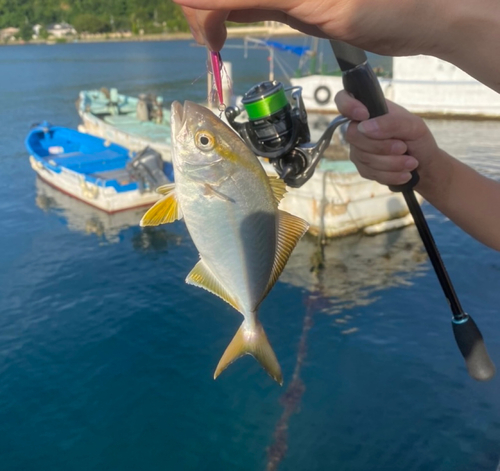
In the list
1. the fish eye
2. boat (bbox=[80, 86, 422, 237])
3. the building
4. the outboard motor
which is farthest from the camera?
the building

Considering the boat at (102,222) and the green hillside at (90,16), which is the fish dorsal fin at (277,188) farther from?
the green hillside at (90,16)

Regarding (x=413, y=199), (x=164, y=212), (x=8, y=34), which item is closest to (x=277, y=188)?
(x=164, y=212)

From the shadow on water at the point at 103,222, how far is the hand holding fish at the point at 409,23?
1129 centimetres

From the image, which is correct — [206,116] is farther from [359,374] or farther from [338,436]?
[359,374]

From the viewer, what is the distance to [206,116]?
6.42 feet

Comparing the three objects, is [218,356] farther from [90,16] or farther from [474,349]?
[90,16]

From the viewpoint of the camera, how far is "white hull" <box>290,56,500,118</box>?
2334 cm

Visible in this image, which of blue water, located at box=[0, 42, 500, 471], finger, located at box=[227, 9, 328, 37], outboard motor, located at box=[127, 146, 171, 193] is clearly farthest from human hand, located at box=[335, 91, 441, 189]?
outboard motor, located at box=[127, 146, 171, 193]

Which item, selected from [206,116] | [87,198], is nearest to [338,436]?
[206,116]

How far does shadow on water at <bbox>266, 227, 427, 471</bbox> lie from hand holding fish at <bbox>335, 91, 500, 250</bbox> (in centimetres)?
598

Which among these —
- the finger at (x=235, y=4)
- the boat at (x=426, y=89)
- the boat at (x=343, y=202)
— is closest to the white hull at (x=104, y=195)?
the boat at (x=343, y=202)

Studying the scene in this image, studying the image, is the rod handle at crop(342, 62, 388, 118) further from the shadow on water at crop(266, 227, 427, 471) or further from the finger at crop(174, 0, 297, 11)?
the shadow on water at crop(266, 227, 427, 471)

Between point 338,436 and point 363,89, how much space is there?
5531 mm

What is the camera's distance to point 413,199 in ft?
10.0
